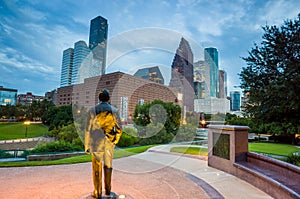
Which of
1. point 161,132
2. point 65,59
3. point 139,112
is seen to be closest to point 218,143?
point 161,132

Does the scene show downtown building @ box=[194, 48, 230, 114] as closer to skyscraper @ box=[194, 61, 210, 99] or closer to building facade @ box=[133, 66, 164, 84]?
skyscraper @ box=[194, 61, 210, 99]

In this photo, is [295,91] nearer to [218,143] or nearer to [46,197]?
[218,143]

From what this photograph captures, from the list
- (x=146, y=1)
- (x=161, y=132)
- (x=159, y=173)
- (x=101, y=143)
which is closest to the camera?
(x=101, y=143)

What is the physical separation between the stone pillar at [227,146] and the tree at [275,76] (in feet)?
9.75

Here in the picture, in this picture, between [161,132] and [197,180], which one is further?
[161,132]

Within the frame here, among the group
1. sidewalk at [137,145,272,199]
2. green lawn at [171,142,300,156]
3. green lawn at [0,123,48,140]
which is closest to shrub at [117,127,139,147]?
green lawn at [171,142,300,156]

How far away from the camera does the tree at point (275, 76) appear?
7535 millimetres

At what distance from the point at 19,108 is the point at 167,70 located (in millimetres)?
77699

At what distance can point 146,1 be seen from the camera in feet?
42.0

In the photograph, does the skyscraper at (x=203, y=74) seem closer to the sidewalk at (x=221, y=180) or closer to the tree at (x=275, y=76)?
the tree at (x=275, y=76)

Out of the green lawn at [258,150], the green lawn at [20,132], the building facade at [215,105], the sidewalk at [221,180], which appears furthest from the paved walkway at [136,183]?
the green lawn at [20,132]

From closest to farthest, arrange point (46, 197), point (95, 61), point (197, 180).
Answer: point (46, 197) → point (197, 180) → point (95, 61)

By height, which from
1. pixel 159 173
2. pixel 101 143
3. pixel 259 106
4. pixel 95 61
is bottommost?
pixel 159 173

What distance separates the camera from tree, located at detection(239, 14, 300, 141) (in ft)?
24.7
